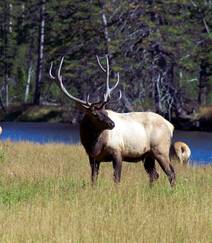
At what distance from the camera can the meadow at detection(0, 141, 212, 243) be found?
6766mm

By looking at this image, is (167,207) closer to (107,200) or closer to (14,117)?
(107,200)

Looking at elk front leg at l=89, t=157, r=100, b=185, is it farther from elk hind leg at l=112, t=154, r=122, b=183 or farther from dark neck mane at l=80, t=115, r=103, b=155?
elk hind leg at l=112, t=154, r=122, b=183

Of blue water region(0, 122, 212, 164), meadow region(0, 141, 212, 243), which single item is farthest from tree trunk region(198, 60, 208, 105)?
meadow region(0, 141, 212, 243)

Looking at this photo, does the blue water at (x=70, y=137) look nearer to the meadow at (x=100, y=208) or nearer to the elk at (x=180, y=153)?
the elk at (x=180, y=153)

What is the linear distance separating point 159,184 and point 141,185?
47 cm

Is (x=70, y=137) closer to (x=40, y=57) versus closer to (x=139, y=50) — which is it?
(x=139, y=50)

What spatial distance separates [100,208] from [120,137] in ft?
9.25

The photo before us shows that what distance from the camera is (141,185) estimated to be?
10.2 meters

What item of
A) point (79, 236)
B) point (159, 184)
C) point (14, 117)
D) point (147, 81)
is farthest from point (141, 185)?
point (14, 117)

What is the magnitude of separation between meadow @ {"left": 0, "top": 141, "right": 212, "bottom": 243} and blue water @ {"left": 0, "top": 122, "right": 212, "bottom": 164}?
7455mm

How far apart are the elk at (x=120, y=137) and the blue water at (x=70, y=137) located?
705cm

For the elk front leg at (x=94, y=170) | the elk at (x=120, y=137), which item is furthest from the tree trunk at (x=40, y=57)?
the elk front leg at (x=94, y=170)

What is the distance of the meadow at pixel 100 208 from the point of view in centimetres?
677

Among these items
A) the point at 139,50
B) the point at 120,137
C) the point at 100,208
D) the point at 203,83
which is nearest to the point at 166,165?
the point at 120,137
